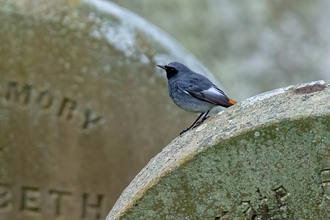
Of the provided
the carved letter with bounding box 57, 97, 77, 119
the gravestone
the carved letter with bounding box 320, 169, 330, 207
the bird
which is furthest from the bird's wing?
the carved letter with bounding box 57, 97, 77, 119

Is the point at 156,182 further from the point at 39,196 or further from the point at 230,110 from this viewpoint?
the point at 39,196

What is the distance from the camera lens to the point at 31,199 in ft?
Answer: 9.38

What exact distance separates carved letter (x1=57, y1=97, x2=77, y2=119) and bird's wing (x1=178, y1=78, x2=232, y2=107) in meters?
1.25

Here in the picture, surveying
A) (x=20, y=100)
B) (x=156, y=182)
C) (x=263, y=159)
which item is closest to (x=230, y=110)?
(x=263, y=159)

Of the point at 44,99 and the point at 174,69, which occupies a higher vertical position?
the point at 44,99

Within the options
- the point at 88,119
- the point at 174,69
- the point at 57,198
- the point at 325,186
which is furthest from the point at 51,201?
the point at 325,186

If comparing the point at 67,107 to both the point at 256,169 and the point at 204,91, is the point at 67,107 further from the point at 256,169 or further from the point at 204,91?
the point at 256,169

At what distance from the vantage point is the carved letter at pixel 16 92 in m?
2.86

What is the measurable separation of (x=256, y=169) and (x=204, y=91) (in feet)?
2.12

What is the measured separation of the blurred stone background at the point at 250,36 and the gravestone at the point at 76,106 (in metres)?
7.51

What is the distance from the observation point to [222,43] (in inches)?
427

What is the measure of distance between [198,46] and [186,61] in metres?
7.80

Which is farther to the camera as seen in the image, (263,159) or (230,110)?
(230,110)

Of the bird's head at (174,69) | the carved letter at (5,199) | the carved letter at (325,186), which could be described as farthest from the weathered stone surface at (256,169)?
the carved letter at (5,199)
